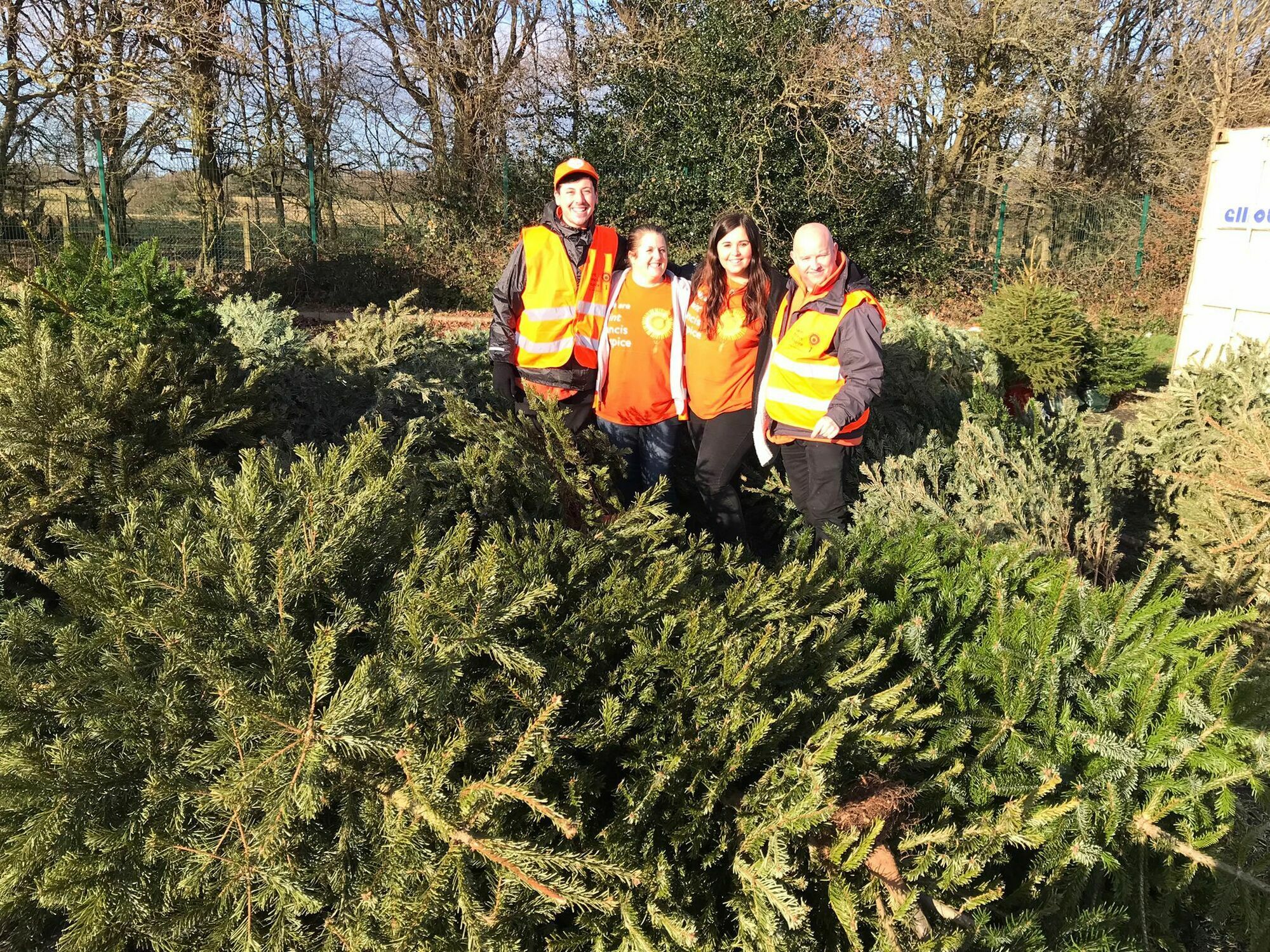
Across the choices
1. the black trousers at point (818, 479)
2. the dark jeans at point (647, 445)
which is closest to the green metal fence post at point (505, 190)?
the dark jeans at point (647, 445)

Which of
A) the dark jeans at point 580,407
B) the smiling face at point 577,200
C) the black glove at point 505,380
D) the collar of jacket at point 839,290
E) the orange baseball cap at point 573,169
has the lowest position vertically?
the dark jeans at point 580,407

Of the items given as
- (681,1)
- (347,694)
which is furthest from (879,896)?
(681,1)

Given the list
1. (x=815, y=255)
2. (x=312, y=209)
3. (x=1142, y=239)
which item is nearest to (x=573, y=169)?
(x=815, y=255)

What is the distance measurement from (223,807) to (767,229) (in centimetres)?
1288

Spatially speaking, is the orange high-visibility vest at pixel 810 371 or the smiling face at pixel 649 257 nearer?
the orange high-visibility vest at pixel 810 371

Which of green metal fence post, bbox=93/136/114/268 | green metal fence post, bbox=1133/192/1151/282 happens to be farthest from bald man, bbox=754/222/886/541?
green metal fence post, bbox=1133/192/1151/282

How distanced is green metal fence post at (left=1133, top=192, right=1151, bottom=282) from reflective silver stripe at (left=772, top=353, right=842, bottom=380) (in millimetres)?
16543

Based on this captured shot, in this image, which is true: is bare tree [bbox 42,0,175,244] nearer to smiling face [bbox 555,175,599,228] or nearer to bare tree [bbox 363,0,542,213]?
bare tree [bbox 363,0,542,213]

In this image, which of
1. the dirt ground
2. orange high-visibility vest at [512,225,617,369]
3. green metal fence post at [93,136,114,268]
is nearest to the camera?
orange high-visibility vest at [512,225,617,369]

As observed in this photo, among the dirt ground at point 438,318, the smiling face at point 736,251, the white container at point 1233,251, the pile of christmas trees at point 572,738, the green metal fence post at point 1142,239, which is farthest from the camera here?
the green metal fence post at point 1142,239

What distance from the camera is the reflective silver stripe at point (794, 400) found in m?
3.77

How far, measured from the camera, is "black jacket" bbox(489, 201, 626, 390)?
4281 mm

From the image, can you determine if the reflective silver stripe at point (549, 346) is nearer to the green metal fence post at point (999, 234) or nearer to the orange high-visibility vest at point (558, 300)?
the orange high-visibility vest at point (558, 300)

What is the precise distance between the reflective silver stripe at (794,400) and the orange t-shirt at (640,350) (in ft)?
1.87
